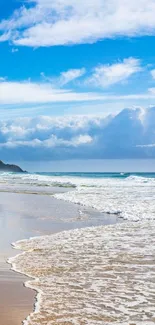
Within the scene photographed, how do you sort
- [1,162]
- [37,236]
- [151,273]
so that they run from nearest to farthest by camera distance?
1. [151,273]
2. [37,236]
3. [1,162]

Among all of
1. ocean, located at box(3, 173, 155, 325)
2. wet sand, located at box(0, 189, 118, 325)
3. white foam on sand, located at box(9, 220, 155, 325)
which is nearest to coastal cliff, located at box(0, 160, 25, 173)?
wet sand, located at box(0, 189, 118, 325)

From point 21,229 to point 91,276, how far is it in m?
6.00

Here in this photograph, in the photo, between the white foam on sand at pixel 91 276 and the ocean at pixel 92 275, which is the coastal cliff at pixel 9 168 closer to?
the ocean at pixel 92 275

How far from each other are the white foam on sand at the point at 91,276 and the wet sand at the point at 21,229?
0.72 feet

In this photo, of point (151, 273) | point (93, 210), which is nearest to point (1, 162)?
point (93, 210)

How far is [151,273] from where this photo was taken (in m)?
7.99

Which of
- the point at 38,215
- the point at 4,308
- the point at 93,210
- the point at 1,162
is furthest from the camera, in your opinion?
the point at 1,162

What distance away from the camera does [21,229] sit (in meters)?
13.5

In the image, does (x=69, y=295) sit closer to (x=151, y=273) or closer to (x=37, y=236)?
(x=151, y=273)

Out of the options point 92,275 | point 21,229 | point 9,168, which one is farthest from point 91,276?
point 9,168

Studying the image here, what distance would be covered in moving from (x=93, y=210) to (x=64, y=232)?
659 cm

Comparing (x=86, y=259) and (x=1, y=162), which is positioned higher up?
(x=1, y=162)

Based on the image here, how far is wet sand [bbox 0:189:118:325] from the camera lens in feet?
19.6

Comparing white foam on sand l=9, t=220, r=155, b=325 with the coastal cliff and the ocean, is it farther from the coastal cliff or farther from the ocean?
the coastal cliff
